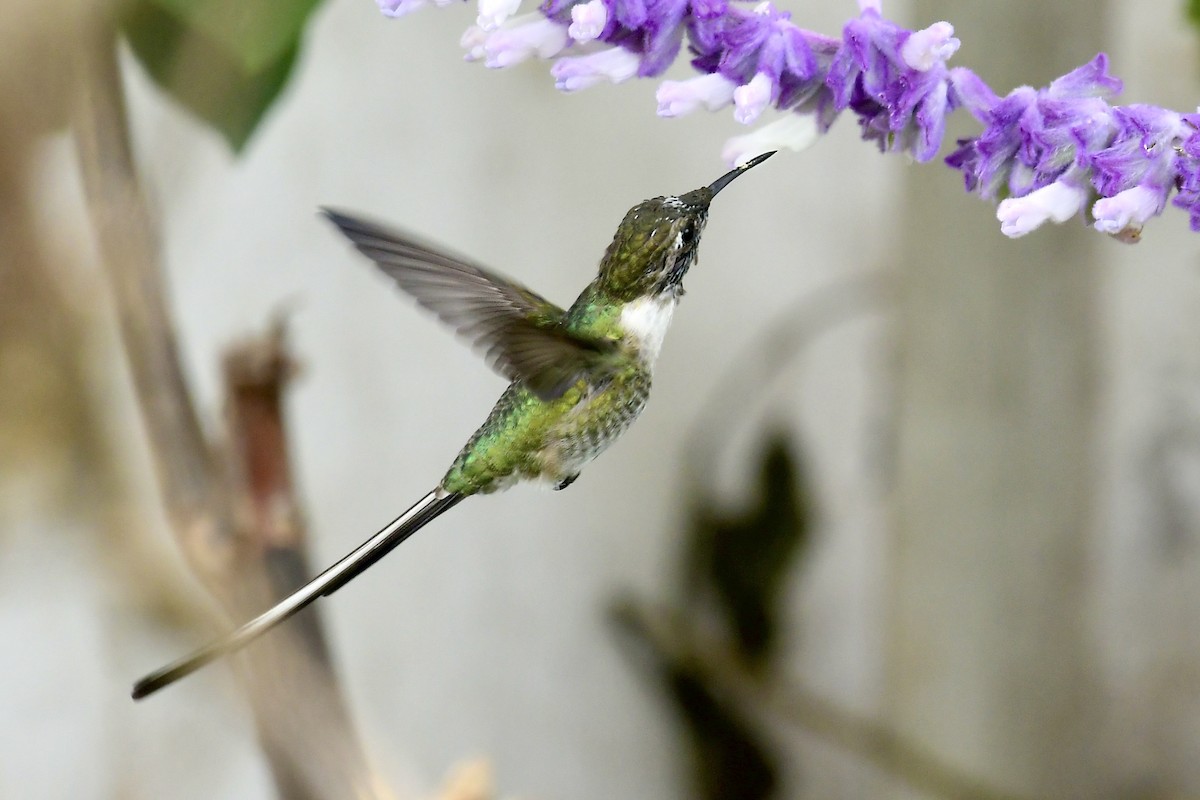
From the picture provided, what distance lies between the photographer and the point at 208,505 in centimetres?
77

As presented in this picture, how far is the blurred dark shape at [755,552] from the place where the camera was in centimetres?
182

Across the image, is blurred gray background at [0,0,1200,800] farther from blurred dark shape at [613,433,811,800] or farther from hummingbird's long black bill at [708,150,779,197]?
hummingbird's long black bill at [708,150,779,197]

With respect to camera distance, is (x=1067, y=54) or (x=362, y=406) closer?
(x=1067, y=54)

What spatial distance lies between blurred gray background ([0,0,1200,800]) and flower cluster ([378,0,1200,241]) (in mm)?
667

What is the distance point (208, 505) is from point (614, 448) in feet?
3.80

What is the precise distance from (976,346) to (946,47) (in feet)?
3.10

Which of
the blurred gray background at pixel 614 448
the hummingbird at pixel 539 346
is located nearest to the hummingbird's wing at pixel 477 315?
the hummingbird at pixel 539 346

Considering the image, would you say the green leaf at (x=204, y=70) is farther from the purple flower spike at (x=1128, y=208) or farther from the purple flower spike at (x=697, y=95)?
the purple flower spike at (x=1128, y=208)

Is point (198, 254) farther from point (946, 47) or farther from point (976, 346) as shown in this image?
point (946, 47)

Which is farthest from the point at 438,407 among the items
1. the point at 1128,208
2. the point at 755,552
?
the point at 1128,208

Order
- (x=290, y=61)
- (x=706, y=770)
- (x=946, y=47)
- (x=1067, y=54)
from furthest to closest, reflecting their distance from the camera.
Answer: (x=706, y=770), (x=1067, y=54), (x=290, y=61), (x=946, y=47)

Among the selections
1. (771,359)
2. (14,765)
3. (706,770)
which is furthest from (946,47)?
(706,770)

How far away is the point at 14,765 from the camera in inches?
48.2

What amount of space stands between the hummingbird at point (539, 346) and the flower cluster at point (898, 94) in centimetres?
4
